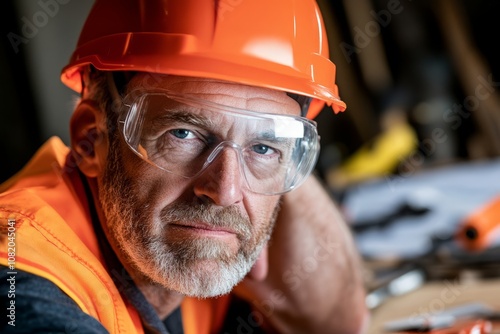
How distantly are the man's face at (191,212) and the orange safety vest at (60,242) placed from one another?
0.07 m

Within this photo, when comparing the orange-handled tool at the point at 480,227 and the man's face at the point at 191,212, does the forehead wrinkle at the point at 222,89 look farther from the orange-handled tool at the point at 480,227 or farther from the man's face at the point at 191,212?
the orange-handled tool at the point at 480,227

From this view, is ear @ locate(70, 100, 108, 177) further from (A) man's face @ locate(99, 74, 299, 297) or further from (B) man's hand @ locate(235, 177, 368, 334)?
(B) man's hand @ locate(235, 177, 368, 334)

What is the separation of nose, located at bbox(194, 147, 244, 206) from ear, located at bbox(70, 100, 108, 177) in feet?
0.75

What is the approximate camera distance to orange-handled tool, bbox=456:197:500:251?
88.0 inches

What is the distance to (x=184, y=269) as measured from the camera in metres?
1.14

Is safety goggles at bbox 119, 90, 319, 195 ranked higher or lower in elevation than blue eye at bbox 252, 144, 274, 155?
higher

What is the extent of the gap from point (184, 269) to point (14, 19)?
244 centimetres

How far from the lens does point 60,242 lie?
42.4 inches

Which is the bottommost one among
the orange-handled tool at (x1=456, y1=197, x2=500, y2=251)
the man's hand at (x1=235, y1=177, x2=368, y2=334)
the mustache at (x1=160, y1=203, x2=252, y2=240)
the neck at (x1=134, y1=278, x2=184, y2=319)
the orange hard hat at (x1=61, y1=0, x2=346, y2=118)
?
the orange-handled tool at (x1=456, y1=197, x2=500, y2=251)

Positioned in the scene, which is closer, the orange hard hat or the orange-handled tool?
the orange hard hat

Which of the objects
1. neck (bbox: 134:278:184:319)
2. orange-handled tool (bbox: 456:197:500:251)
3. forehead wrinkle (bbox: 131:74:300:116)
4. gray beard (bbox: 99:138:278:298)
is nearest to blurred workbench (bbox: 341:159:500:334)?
orange-handled tool (bbox: 456:197:500:251)

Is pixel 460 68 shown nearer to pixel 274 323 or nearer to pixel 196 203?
pixel 274 323

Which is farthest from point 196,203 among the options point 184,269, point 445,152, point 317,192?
point 445,152

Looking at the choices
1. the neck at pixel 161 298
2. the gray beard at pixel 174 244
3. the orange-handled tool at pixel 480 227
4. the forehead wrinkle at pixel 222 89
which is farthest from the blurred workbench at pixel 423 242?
the forehead wrinkle at pixel 222 89
